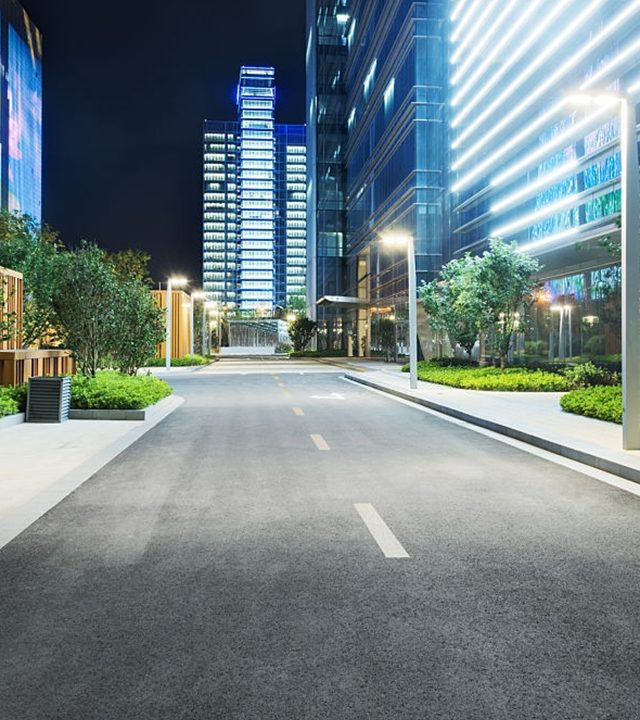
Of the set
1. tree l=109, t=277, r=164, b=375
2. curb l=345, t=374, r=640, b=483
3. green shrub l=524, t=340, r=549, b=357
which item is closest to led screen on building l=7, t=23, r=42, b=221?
green shrub l=524, t=340, r=549, b=357

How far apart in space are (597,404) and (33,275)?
2578 cm

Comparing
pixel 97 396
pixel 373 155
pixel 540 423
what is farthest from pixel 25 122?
pixel 540 423

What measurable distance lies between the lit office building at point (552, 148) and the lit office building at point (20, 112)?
117161 mm

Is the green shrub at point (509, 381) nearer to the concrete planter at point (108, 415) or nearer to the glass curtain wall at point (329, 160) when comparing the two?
the concrete planter at point (108, 415)

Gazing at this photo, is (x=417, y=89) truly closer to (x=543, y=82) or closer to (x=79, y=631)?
(x=543, y=82)

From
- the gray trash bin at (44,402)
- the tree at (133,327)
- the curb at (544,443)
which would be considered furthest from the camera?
the tree at (133,327)

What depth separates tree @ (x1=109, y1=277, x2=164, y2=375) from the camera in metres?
20.4

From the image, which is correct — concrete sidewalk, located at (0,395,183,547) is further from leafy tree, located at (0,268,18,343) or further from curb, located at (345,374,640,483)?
curb, located at (345,374,640,483)

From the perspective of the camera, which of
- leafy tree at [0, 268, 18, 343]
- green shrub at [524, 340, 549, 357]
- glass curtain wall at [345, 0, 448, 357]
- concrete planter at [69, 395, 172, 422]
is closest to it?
concrete planter at [69, 395, 172, 422]

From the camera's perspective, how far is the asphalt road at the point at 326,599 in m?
3.46

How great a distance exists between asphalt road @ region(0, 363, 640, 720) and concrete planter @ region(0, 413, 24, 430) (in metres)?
5.86

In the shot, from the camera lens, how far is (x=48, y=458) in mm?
10812

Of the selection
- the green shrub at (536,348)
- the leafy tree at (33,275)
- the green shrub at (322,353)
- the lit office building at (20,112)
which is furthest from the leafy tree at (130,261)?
the lit office building at (20,112)

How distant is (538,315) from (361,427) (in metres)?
21.3
